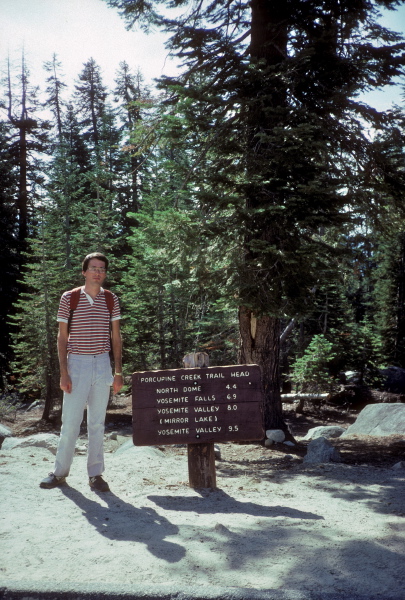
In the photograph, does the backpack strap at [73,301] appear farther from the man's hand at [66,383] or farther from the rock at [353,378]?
the rock at [353,378]

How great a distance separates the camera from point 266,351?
9.32 m

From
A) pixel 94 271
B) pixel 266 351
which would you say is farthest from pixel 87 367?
pixel 266 351

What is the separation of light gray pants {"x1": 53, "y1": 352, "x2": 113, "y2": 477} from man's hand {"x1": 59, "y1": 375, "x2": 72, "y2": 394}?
1.4 inches

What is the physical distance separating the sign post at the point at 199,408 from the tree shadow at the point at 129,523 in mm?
836

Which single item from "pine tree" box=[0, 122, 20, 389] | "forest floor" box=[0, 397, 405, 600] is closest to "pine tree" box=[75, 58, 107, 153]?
"pine tree" box=[0, 122, 20, 389]

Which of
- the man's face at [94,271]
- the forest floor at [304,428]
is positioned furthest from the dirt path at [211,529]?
the man's face at [94,271]

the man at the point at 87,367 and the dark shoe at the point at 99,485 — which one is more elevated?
the man at the point at 87,367

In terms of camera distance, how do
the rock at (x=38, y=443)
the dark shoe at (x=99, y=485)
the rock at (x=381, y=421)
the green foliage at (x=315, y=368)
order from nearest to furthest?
the dark shoe at (x=99, y=485) < the rock at (x=38, y=443) < the rock at (x=381, y=421) < the green foliage at (x=315, y=368)

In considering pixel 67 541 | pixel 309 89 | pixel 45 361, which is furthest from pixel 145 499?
pixel 45 361

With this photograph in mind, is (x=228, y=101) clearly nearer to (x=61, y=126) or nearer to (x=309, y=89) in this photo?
(x=309, y=89)

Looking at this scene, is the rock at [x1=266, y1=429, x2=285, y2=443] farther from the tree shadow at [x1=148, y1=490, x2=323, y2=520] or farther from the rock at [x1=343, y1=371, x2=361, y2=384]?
the rock at [x1=343, y1=371, x2=361, y2=384]

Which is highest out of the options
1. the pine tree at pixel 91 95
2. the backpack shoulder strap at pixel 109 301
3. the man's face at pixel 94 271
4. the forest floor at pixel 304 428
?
the pine tree at pixel 91 95

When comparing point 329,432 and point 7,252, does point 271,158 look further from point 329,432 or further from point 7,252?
point 7,252

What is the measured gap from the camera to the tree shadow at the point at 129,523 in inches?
144
